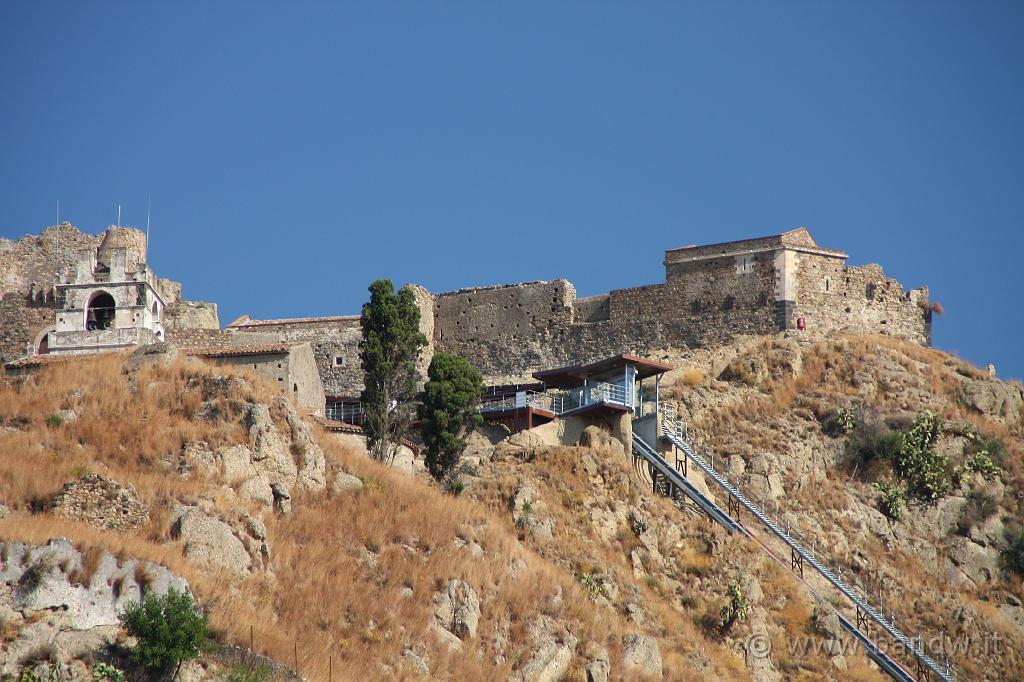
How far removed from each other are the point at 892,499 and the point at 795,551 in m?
6.13

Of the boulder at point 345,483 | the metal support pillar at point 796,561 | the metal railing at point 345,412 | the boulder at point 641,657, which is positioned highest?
the metal railing at point 345,412

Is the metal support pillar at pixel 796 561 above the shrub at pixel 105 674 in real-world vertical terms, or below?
above

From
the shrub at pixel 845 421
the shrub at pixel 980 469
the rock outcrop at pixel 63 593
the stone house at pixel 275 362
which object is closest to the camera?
the rock outcrop at pixel 63 593

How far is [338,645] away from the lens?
29172 mm

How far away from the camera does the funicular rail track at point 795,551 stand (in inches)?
1532

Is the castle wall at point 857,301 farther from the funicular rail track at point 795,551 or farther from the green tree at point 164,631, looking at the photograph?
the green tree at point 164,631

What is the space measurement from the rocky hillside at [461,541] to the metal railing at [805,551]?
0.92m

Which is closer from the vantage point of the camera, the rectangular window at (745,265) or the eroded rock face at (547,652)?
the eroded rock face at (547,652)

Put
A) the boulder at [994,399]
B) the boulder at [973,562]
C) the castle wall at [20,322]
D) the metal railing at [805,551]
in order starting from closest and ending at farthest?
the metal railing at [805,551] < the boulder at [973,562] < the boulder at [994,399] < the castle wall at [20,322]

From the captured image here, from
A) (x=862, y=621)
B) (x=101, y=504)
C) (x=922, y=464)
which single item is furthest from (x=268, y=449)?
(x=922, y=464)

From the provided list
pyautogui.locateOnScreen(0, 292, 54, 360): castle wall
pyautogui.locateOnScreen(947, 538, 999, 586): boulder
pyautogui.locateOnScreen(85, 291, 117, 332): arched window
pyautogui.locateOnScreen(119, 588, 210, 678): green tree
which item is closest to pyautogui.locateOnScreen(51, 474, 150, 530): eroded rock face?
pyautogui.locateOnScreen(119, 588, 210, 678): green tree

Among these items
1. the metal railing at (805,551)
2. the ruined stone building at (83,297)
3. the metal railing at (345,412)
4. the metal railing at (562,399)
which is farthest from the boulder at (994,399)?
the ruined stone building at (83,297)

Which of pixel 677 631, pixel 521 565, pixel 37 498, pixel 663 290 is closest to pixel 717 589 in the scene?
pixel 677 631

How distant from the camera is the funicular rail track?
1532 inches
